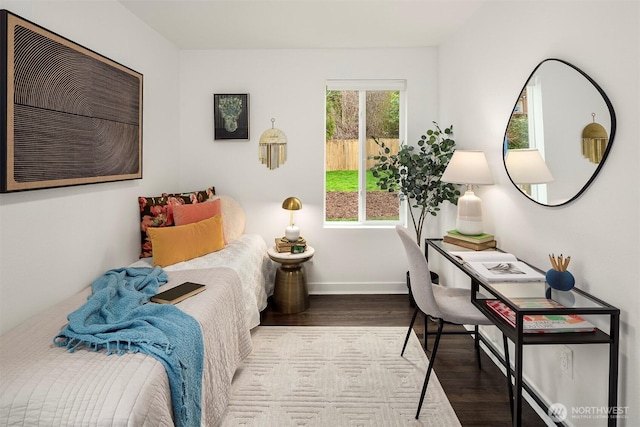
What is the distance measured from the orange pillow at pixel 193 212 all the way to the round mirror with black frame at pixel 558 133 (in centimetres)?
238

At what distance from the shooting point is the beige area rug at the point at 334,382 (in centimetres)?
206

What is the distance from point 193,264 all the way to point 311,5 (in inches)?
83.5

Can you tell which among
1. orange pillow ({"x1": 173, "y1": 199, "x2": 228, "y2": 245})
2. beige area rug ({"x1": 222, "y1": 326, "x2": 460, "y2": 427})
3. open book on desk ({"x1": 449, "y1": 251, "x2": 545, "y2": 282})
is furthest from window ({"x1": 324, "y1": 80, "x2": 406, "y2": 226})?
open book on desk ({"x1": 449, "y1": 251, "x2": 545, "y2": 282})

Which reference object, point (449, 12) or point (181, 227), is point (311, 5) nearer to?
point (449, 12)

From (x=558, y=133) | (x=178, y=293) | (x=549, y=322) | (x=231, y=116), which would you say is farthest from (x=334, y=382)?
(x=231, y=116)

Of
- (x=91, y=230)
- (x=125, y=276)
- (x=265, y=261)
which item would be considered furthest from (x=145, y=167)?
(x=265, y=261)

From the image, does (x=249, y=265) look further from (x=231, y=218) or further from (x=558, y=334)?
(x=558, y=334)

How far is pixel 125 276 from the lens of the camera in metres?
2.48

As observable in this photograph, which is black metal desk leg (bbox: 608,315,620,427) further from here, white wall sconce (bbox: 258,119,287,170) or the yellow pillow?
white wall sconce (bbox: 258,119,287,170)

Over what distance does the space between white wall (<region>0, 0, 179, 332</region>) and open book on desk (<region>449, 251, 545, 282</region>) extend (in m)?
2.32

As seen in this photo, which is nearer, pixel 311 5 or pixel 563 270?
pixel 563 270

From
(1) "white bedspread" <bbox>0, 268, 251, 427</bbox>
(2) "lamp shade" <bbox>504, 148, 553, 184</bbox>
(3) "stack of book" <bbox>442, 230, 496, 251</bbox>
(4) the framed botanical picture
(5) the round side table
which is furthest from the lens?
(4) the framed botanical picture

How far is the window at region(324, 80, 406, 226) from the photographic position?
404cm

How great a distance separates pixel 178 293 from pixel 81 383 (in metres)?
0.84
